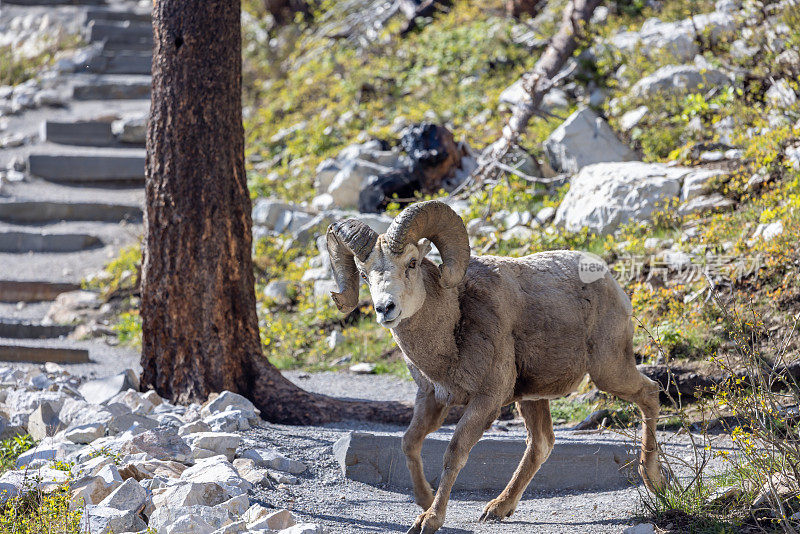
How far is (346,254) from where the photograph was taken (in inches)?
210

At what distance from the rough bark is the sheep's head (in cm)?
Answer: 687

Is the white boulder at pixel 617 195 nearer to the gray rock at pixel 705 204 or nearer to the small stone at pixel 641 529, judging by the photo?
the gray rock at pixel 705 204

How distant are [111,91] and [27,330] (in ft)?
31.7

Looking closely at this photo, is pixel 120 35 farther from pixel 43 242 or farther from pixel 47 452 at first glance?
pixel 47 452

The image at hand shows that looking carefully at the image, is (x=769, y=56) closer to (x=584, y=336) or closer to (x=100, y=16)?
(x=584, y=336)

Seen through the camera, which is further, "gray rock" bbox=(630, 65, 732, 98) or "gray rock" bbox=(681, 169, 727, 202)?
"gray rock" bbox=(630, 65, 732, 98)

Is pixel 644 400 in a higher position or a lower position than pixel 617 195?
lower

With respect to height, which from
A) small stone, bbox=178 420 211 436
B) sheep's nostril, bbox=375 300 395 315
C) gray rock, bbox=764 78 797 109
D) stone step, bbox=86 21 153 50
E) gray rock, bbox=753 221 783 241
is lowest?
small stone, bbox=178 420 211 436

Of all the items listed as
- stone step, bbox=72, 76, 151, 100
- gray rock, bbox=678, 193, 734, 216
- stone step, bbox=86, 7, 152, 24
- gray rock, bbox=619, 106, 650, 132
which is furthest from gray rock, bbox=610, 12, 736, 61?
stone step, bbox=86, 7, 152, 24

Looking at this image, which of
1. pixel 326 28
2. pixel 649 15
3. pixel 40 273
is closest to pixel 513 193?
pixel 649 15

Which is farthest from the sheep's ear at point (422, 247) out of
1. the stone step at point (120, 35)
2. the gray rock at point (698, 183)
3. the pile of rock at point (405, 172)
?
the stone step at point (120, 35)

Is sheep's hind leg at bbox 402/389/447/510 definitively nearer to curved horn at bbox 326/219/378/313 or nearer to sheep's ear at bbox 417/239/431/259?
curved horn at bbox 326/219/378/313

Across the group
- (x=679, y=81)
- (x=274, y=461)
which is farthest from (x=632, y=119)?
(x=274, y=461)

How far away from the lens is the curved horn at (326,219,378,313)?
16.6 feet
